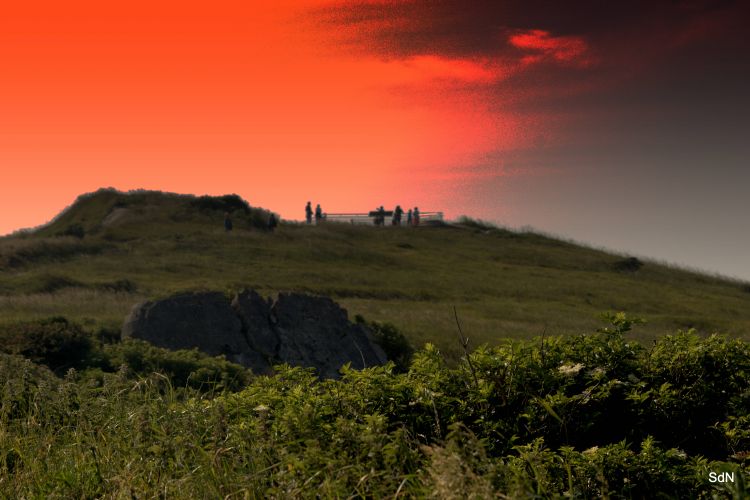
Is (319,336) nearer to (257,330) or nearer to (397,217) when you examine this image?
(257,330)

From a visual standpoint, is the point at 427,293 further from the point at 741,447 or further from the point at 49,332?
the point at 741,447

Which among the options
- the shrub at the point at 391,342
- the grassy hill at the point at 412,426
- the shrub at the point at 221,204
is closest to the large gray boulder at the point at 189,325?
the grassy hill at the point at 412,426

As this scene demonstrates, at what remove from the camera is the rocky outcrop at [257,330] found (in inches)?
820

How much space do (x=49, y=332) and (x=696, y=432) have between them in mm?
A: 13128

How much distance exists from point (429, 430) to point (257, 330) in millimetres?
14260

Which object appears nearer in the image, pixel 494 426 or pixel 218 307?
pixel 494 426

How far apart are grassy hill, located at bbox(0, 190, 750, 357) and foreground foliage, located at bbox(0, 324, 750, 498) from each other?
16.9m

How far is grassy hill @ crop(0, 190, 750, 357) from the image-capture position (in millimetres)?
35875

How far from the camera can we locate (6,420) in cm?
970


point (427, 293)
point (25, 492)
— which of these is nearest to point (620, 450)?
point (25, 492)

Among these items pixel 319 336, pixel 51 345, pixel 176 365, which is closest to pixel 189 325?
pixel 319 336

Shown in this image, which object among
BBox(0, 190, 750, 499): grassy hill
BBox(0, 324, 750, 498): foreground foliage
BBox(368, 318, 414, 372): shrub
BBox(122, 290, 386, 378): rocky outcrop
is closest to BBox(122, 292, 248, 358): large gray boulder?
BBox(122, 290, 386, 378): rocky outcrop

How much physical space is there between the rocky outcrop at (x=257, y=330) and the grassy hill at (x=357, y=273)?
13.9 ft

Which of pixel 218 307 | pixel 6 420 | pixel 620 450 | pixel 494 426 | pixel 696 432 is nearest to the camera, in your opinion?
pixel 620 450
